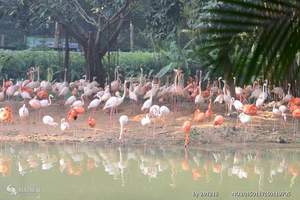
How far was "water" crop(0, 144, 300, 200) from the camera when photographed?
586 cm

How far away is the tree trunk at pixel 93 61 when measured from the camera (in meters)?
12.9

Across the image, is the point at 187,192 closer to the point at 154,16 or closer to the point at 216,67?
the point at 216,67

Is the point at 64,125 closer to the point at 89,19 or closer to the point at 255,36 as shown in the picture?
the point at 89,19

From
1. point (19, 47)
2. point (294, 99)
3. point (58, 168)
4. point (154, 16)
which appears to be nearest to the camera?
point (58, 168)

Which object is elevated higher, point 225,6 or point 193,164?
point 225,6

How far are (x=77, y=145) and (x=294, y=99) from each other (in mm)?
4070

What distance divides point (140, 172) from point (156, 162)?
669 millimetres

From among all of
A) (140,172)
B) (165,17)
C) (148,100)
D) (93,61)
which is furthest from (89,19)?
(140,172)

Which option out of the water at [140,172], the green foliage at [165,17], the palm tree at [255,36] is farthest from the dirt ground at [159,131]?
the palm tree at [255,36]

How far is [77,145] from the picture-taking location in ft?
29.3

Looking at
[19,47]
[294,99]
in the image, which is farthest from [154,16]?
[19,47]

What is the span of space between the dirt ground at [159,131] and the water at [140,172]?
529 millimetres

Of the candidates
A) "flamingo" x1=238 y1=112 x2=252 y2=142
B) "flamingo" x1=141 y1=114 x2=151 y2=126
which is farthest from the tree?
"flamingo" x1=238 y1=112 x2=252 y2=142

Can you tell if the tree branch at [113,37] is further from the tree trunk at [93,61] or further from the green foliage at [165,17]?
the green foliage at [165,17]
